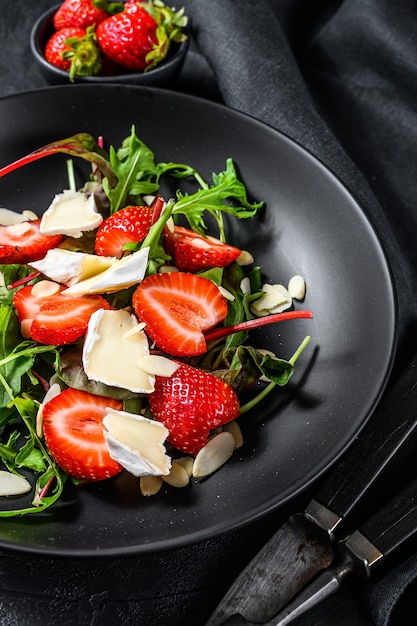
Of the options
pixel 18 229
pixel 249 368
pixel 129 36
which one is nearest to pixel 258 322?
pixel 249 368

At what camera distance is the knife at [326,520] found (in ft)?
3.07

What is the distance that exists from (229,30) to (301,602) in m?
1.14

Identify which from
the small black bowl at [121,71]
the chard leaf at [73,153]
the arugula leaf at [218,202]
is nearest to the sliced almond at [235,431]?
the arugula leaf at [218,202]

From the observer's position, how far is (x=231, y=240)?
4.24 ft

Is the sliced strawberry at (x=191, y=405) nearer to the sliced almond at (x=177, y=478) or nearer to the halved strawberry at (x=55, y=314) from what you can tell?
the sliced almond at (x=177, y=478)

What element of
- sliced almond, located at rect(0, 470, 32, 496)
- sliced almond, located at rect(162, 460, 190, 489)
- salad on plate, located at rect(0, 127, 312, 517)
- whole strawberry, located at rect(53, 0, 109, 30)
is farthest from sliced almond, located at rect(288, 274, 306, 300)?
whole strawberry, located at rect(53, 0, 109, 30)

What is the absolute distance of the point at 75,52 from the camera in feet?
4.72

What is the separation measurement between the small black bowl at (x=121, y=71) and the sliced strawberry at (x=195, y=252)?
0.42 m

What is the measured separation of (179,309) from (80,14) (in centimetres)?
75

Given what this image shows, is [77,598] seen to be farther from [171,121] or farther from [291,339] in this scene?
[171,121]

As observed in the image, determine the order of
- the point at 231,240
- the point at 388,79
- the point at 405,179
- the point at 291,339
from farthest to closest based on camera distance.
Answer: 1. the point at 388,79
2. the point at 405,179
3. the point at 231,240
4. the point at 291,339

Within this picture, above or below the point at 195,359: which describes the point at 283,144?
above

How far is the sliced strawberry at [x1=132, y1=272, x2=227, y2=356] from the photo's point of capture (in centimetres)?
104

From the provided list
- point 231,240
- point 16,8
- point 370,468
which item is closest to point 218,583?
point 370,468
